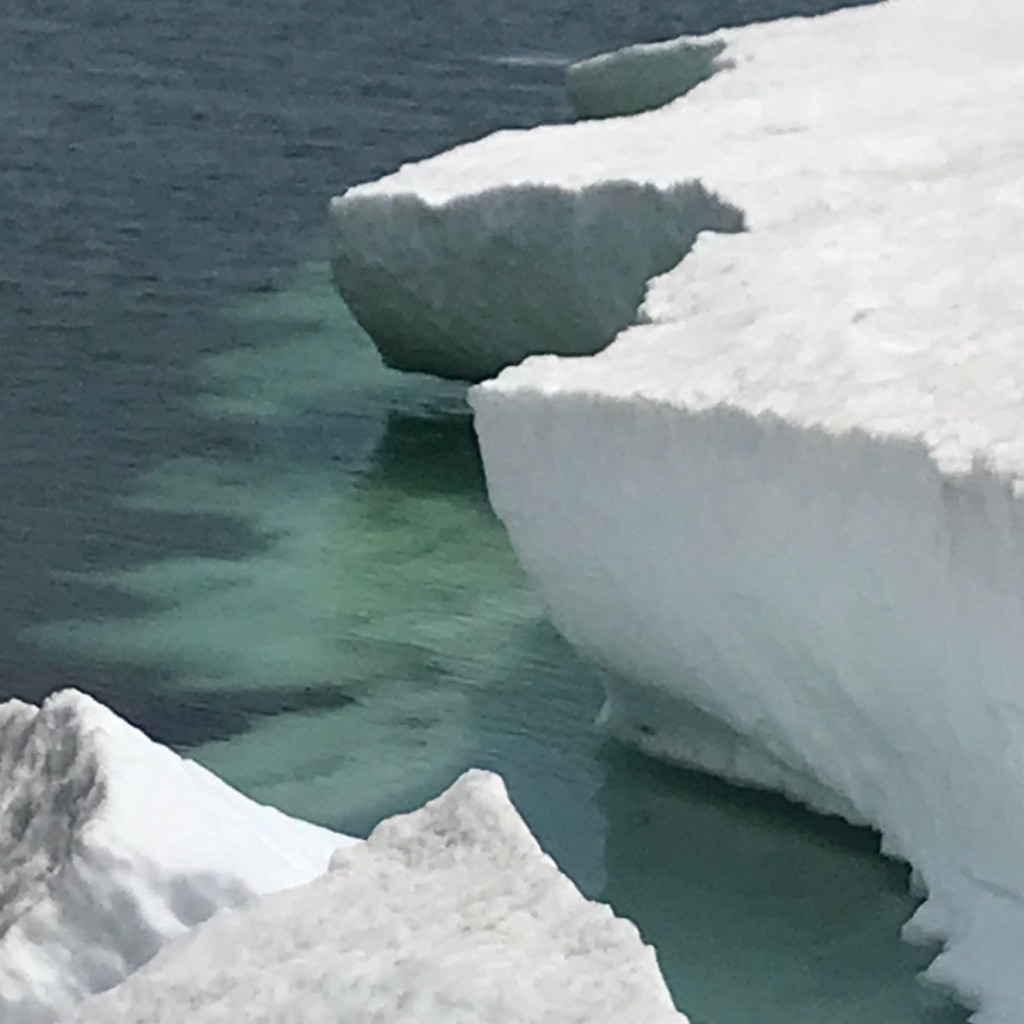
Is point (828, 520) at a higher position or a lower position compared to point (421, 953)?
lower

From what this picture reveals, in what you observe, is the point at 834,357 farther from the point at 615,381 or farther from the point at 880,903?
the point at 880,903

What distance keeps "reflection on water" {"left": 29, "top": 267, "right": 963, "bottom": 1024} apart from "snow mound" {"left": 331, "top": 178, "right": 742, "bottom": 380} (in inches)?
7.0

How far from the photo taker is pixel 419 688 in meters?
2.32

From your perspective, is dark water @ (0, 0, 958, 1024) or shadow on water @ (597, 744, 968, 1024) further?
dark water @ (0, 0, 958, 1024)

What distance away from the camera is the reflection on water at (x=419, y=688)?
1826mm

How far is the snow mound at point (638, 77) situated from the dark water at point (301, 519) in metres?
0.39

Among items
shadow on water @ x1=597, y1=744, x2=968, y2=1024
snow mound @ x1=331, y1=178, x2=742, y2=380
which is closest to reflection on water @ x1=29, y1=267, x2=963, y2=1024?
shadow on water @ x1=597, y1=744, x2=968, y2=1024

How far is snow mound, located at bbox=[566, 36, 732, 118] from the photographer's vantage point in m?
3.61

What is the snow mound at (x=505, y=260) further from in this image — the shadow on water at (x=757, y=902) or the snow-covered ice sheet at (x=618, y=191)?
the shadow on water at (x=757, y=902)

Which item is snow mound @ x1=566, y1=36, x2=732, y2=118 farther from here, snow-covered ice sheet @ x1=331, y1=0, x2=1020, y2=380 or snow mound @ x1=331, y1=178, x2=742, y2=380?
snow mound @ x1=331, y1=178, x2=742, y2=380

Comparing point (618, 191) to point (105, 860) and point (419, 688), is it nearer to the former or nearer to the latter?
point (419, 688)

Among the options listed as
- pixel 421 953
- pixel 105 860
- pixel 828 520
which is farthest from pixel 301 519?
pixel 421 953

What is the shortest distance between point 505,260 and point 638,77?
43.5 inches

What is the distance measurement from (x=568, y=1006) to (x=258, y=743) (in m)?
1.34
